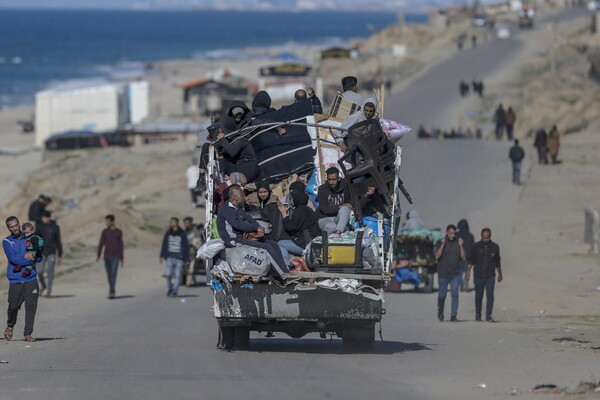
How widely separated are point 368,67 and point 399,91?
25171mm

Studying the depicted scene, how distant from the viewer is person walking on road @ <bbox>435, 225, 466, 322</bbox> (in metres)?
21.1

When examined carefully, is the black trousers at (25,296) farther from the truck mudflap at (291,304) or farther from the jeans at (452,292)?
the jeans at (452,292)

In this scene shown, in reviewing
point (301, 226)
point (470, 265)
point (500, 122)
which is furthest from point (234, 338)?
point (500, 122)

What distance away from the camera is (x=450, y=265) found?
834 inches

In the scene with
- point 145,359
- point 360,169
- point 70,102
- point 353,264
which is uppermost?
point 70,102

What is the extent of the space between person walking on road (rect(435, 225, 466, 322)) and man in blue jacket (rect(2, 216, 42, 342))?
7096 millimetres

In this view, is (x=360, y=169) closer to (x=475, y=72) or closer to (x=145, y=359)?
(x=145, y=359)

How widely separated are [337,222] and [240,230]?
1215 mm

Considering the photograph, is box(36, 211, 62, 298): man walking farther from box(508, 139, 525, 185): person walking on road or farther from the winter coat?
the winter coat

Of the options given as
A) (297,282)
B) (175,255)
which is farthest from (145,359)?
(175,255)

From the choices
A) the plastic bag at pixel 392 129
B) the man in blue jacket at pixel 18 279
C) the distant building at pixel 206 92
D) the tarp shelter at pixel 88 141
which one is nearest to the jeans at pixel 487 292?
the plastic bag at pixel 392 129

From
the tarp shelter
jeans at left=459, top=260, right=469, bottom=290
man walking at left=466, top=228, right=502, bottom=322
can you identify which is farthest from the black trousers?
the tarp shelter

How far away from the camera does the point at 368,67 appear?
97.0 m

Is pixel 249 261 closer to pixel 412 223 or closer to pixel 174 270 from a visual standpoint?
pixel 174 270
